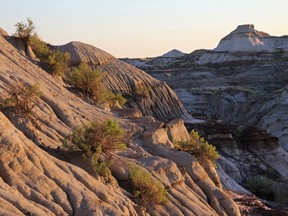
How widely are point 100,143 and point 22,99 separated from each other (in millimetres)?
1874

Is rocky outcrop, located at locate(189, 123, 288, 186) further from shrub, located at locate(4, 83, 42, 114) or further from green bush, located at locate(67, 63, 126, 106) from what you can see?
shrub, located at locate(4, 83, 42, 114)

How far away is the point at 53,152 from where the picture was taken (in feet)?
35.0

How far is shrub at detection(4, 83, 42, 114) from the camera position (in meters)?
10.8

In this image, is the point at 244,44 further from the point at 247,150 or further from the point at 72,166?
the point at 72,166

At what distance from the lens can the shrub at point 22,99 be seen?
35.5 feet

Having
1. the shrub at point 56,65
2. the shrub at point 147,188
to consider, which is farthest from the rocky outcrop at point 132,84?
the shrub at point 147,188

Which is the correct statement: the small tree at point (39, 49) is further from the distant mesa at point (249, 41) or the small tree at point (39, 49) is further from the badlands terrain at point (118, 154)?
the distant mesa at point (249, 41)

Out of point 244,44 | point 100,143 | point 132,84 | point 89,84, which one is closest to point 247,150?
point 132,84

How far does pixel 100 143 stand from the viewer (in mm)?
11125

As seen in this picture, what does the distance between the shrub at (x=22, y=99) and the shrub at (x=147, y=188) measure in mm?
2602

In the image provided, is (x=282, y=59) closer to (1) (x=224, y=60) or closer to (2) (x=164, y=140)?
(1) (x=224, y=60)

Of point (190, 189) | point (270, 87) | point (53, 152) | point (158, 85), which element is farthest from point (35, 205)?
point (270, 87)

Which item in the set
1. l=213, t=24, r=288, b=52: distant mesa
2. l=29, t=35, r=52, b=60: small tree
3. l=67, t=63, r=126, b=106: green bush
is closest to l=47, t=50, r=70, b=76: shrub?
l=29, t=35, r=52, b=60: small tree

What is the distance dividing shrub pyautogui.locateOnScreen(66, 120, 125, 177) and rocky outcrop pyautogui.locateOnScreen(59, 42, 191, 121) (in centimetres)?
1586
